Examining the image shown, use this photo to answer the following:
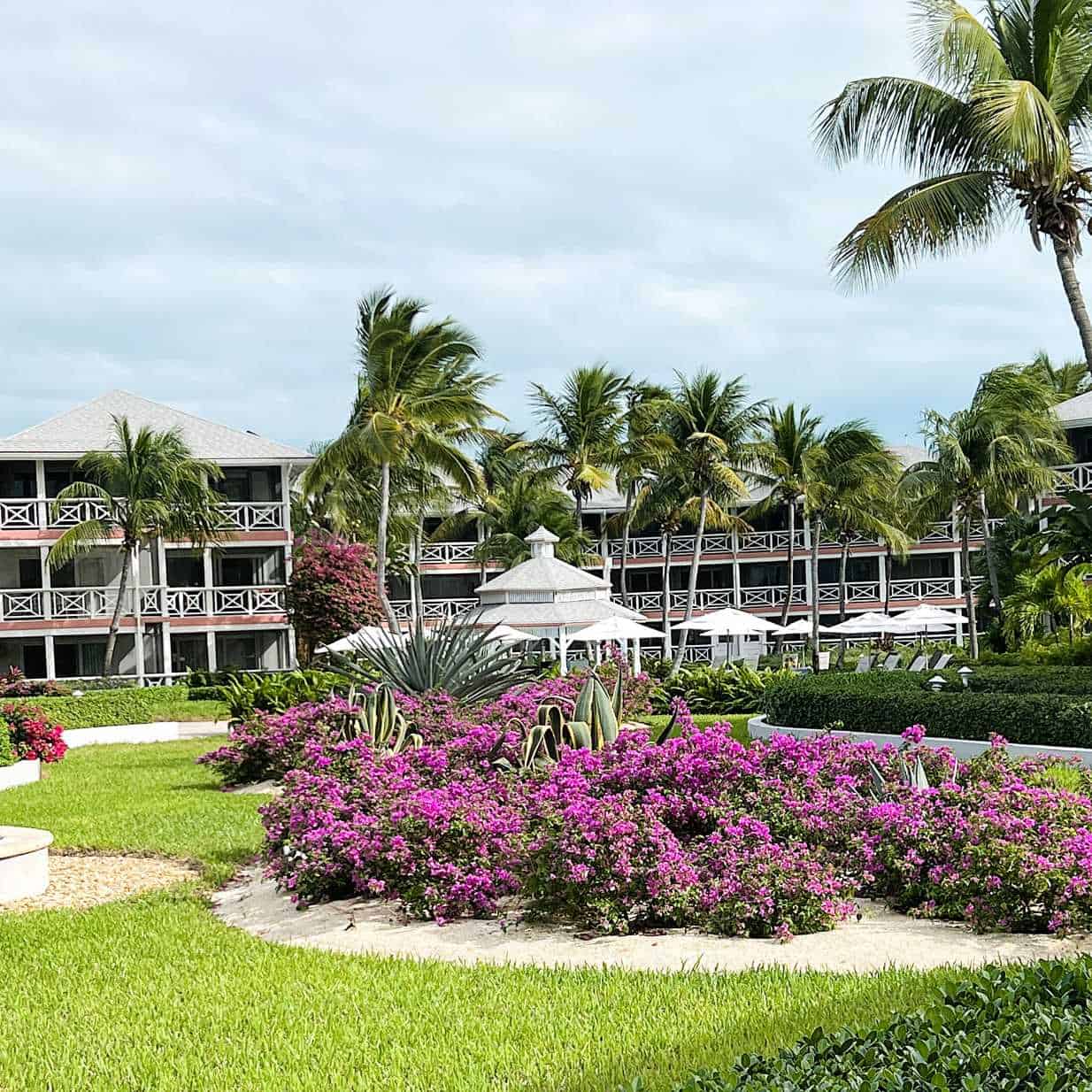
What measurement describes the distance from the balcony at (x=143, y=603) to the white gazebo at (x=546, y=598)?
17.4m

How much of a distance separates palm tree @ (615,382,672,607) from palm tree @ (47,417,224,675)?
12838mm

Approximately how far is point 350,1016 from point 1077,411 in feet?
121

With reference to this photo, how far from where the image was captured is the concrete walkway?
689 centimetres

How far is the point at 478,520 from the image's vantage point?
49.5m

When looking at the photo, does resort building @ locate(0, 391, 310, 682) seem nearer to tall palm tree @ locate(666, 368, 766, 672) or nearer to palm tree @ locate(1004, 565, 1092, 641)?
tall palm tree @ locate(666, 368, 766, 672)

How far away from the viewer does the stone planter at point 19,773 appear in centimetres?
1702

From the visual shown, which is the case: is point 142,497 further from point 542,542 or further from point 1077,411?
point 1077,411

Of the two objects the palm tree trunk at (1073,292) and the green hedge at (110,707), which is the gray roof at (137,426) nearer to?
the green hedge at (110,707)

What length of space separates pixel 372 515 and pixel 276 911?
34852mm

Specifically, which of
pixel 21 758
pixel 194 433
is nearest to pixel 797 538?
pixel 194 433

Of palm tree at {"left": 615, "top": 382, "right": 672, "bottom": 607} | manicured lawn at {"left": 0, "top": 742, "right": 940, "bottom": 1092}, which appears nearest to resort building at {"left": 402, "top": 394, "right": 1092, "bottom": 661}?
palm tree at {"left": 615, "top": 382, "right": 672, "bottom": 607}

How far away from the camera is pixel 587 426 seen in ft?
143

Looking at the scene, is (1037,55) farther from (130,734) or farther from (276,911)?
(130,734)

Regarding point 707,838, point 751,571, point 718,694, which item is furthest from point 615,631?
point 751,571
